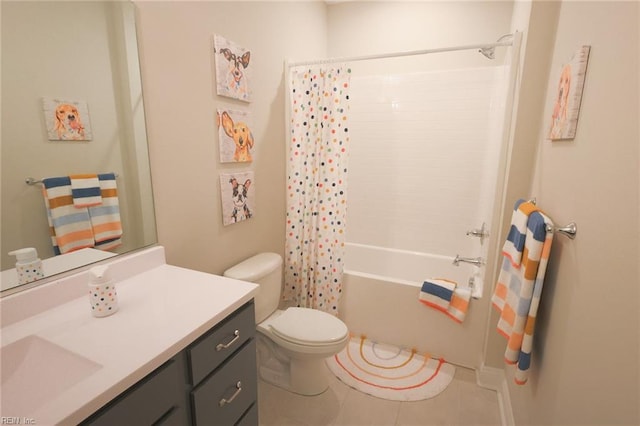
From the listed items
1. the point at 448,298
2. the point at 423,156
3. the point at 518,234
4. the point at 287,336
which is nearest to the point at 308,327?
the point at 287,336

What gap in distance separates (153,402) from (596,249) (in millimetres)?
1266

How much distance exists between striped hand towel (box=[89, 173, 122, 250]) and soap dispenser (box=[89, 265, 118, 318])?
0.80ft

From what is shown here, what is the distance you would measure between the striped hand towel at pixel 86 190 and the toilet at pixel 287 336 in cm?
75

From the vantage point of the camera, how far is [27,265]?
963mm

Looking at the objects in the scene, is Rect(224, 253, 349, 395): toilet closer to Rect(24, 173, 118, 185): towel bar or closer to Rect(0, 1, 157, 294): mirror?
Rect(0, 1, 157, 294): mirror

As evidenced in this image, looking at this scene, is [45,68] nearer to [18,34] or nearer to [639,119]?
[18,34]

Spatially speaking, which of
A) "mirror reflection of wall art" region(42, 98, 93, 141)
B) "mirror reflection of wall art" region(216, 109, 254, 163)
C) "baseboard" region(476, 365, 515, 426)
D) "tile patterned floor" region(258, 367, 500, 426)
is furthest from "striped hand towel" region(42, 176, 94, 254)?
"baseboard" region(476, 365, 515, 426)

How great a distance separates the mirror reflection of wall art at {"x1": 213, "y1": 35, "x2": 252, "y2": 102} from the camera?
5.12 feet

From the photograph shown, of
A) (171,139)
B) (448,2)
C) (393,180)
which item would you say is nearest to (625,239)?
(171,139)

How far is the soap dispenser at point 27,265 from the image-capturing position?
947 millimetres

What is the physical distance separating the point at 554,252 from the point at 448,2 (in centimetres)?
215

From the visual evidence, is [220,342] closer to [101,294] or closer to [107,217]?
[101,294]

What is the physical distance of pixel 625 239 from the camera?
2.45 ft

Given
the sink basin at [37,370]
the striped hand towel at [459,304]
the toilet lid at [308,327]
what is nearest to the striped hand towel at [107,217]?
the sink basin at [37,370]
